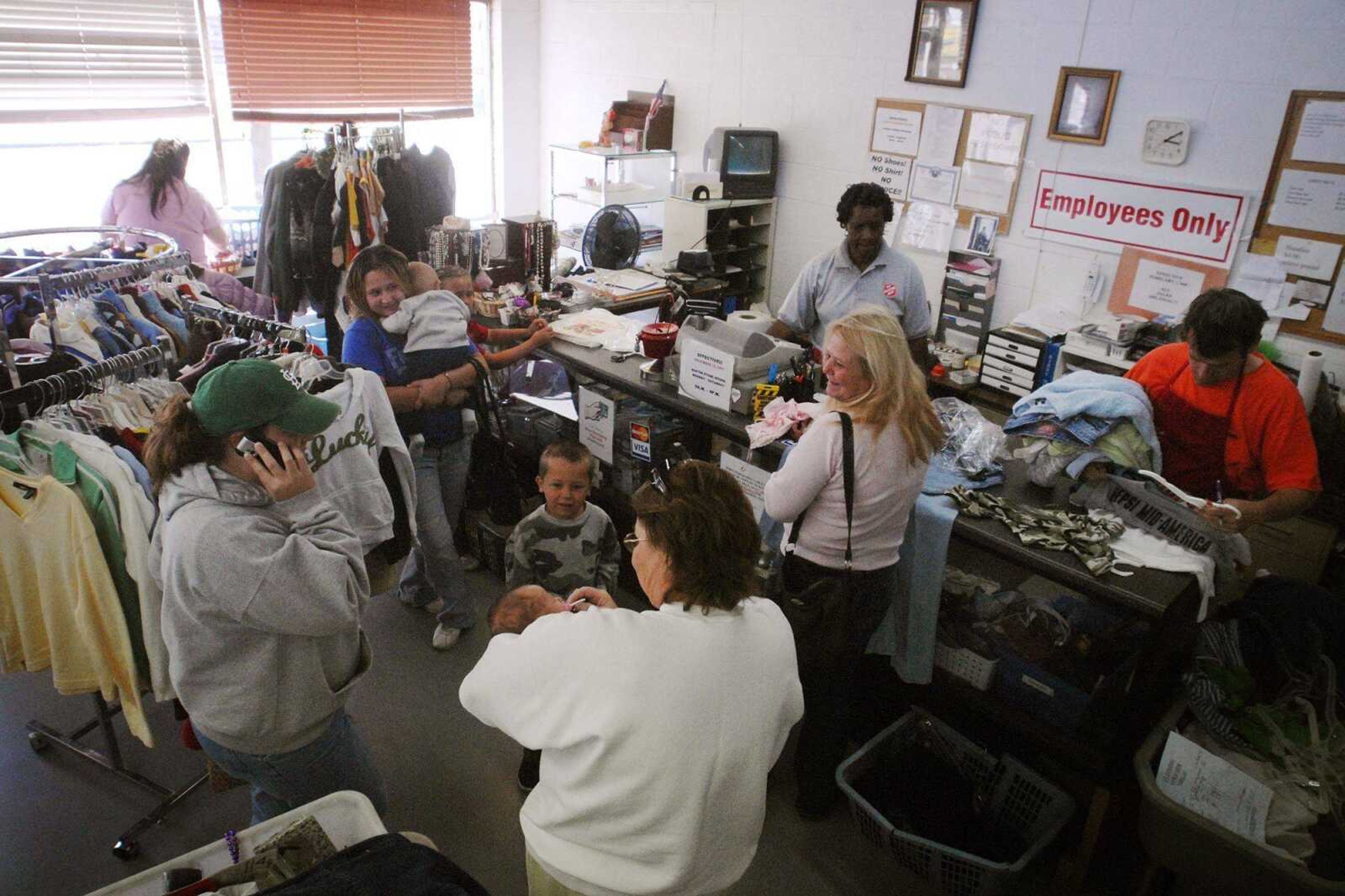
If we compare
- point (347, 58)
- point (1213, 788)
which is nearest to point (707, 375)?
point (1213, 788)

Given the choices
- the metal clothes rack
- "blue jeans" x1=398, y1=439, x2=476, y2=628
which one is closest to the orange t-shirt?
"blue jeans" x1=398, y1=439, x2=476, y2=628

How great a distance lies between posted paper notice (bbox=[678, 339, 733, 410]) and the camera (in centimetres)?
279

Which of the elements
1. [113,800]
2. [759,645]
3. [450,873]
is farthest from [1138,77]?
[113,800]

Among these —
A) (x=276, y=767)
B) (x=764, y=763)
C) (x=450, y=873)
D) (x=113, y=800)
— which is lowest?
(x=113, y=800)

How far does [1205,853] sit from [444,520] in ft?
8.42

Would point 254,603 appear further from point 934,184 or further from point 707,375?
point 934,184

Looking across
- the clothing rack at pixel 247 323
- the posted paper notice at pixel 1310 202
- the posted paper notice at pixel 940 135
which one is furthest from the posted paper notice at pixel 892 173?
the clothing rack at pixel 247 323

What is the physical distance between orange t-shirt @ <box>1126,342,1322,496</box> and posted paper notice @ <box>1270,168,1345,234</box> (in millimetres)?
1730

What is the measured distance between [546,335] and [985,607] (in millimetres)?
1953

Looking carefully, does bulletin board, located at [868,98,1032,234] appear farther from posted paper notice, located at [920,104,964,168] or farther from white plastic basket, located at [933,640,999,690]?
white plastic basket, located at [933,640,999,690]

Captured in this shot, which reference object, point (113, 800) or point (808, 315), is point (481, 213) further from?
point (113, 800)

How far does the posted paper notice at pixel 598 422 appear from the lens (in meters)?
3.32

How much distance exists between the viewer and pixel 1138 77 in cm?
414

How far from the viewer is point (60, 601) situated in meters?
2.18
